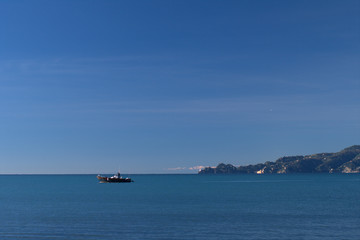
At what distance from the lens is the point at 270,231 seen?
58812 millimetres

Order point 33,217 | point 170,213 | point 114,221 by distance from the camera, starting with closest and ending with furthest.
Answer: point 114,221, point 33,217, point 170,213

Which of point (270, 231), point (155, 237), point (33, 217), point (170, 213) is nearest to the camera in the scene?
point (155, 237)

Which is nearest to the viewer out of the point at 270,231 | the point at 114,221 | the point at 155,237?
the point at 155,237

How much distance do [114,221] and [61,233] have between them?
1269 cm

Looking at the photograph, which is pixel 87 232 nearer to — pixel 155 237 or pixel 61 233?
pixel 61 233

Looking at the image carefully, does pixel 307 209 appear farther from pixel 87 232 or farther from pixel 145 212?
pixel 87 232

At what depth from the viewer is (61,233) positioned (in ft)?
190

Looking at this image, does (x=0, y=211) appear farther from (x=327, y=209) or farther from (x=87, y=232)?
(x=327, y=209)

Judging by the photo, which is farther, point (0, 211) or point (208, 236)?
point (0, 211)

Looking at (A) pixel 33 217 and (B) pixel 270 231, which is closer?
(B) pixel 270 231

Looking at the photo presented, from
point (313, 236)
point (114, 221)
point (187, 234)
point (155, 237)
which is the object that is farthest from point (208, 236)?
point (114, 221)

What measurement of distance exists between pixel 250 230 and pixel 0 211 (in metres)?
56.7

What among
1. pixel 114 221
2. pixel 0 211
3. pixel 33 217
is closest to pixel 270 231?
pixel 114 221

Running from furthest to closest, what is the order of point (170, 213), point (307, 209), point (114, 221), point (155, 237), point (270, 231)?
1. point (307, 209)
2. point (170, 213)
3. point (114, 221)
4. point (270, 231)
5. point (155, 237)
